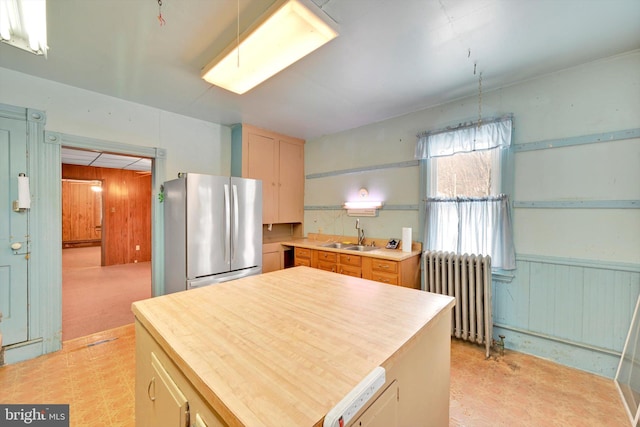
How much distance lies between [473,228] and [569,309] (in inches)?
40.0

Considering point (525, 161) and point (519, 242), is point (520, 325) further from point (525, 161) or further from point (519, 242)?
point (525, 161)

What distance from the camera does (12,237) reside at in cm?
231

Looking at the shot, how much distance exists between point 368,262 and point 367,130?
1.94m

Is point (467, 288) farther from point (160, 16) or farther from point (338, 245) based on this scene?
point (160, 16)

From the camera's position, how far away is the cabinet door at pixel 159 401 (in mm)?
874

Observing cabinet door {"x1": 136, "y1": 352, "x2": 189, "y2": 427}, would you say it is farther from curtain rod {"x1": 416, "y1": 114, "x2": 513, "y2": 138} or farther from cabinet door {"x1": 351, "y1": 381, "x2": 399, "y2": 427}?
curtain rod {"x1": 416, "y1": 114, "x2": 513, "y2": 138}

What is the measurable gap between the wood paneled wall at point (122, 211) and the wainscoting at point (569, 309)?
26.3 ft

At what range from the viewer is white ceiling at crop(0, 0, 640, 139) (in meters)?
1.58

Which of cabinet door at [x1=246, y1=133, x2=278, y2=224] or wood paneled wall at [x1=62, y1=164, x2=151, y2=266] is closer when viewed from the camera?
cabinet door at [x1=246, y1=133, x2=278, y2=224]

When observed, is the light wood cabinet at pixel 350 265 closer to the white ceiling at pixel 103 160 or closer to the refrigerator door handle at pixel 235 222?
the refrigerator door handle at pixel 235 222

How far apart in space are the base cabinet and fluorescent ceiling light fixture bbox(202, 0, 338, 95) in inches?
69.0

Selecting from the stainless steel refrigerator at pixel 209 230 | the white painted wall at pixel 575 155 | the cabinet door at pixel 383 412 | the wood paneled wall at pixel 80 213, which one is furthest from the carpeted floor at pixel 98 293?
the white painted wall at pixel 575 155

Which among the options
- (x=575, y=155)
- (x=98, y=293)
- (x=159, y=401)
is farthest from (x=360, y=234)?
(x=98, y=293)

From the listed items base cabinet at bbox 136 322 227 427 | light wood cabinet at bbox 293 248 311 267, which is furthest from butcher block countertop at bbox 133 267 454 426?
light wood cabinet at bbox 293 248 311 267
